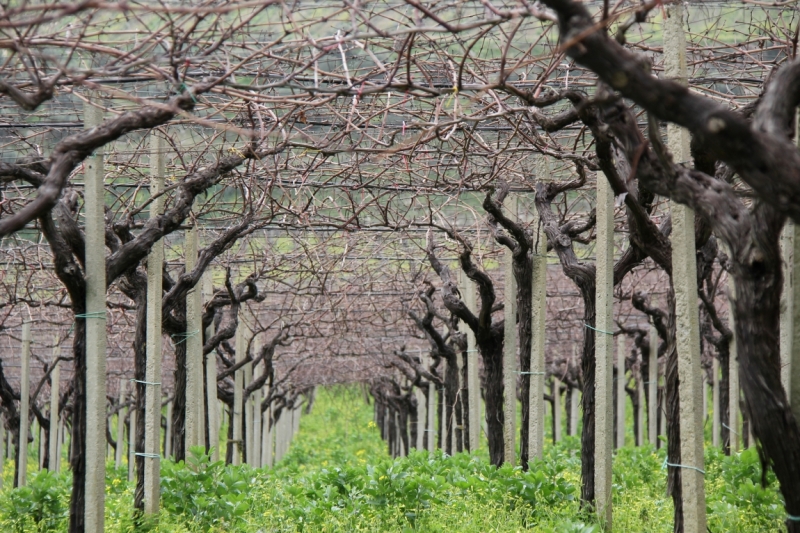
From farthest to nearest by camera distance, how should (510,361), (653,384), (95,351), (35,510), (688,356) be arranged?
1. (653,384)
2. (510,361)
3. (35,510)
4. (95,351)
5. (688,356)

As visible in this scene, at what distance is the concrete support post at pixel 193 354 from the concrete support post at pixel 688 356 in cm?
620

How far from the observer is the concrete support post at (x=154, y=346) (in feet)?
27.0

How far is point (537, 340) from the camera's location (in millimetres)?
9773

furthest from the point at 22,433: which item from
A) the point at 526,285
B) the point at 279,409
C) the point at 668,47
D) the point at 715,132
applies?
the point at 279,409

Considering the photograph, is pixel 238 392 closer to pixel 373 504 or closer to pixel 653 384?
pixel 653 384

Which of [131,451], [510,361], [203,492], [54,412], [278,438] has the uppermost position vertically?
[510,361]

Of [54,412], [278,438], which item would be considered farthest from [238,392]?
[278,438]

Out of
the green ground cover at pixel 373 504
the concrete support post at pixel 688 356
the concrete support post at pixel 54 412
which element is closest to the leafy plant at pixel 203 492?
the green ground cover at pixel 373 504

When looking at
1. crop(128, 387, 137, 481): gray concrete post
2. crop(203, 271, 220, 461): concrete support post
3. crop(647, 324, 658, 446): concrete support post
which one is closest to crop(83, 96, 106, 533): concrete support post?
crop(128, 387, 137, 481): gray concrete post

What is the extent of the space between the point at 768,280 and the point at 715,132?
0.87m

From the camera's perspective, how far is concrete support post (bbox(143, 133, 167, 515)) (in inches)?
324

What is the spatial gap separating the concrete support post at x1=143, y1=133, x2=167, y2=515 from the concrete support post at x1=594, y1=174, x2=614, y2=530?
12.7 ft

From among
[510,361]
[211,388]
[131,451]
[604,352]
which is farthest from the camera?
[131,451]

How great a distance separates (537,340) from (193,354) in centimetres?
399
